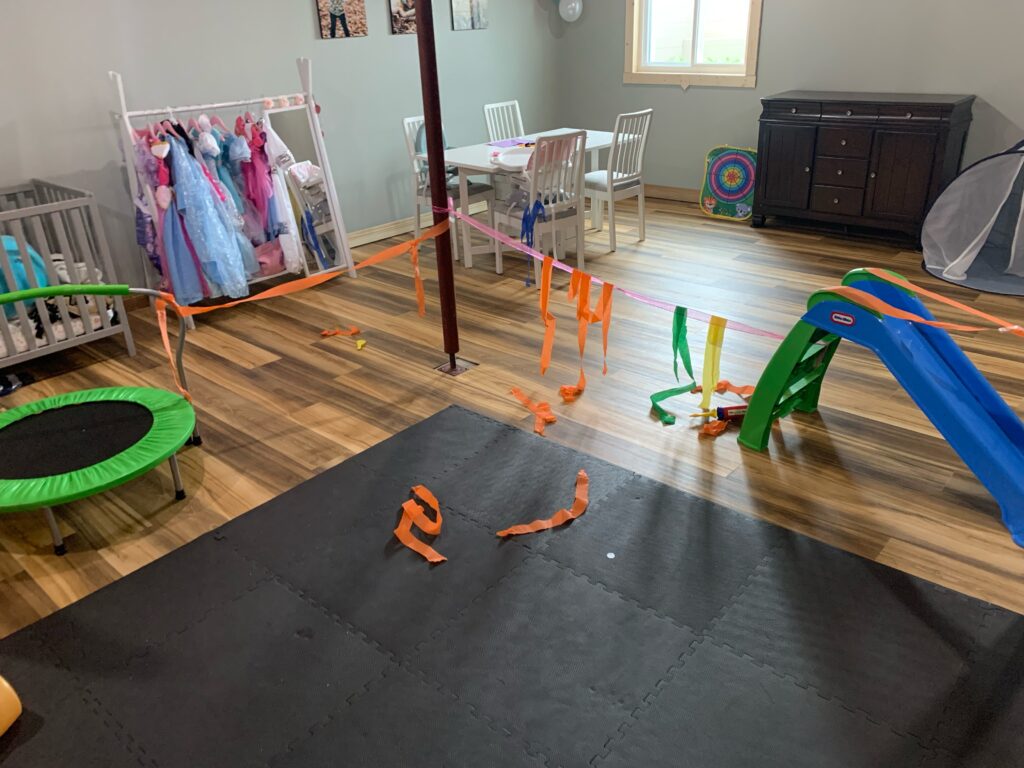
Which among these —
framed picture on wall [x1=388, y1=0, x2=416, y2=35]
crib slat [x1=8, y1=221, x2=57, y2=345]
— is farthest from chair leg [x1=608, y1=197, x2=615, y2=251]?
crib slat [x1=8, y1=221, x2=57, y2=345]

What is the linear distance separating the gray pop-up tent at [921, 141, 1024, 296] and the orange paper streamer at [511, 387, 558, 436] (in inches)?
109

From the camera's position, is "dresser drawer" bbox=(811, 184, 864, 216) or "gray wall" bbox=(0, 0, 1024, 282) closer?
"gray wall" bbox=(0, 0, 1024, 282)

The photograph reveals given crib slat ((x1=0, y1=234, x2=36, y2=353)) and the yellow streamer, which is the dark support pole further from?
crib slat ((x1=0, y1=234, x2=36, y2=353))

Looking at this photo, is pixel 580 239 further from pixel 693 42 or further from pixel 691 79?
pixel 693 42

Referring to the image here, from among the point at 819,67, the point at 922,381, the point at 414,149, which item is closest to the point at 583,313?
the point at 922,381

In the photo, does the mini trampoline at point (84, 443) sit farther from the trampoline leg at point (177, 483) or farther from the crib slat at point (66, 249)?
the crib slat at point (66, 249)

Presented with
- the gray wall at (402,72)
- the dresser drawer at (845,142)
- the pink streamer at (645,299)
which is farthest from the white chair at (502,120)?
the dresser drawer at (845,142)

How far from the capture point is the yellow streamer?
2691mm

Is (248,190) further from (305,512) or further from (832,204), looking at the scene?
(832,204)

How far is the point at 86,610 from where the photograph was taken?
213 cm

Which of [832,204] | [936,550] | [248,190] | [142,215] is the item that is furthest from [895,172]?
[142,215]

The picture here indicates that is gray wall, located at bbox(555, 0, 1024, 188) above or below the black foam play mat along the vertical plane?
above

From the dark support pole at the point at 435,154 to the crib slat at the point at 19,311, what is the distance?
184 cm

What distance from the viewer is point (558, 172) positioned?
14.7 feet
